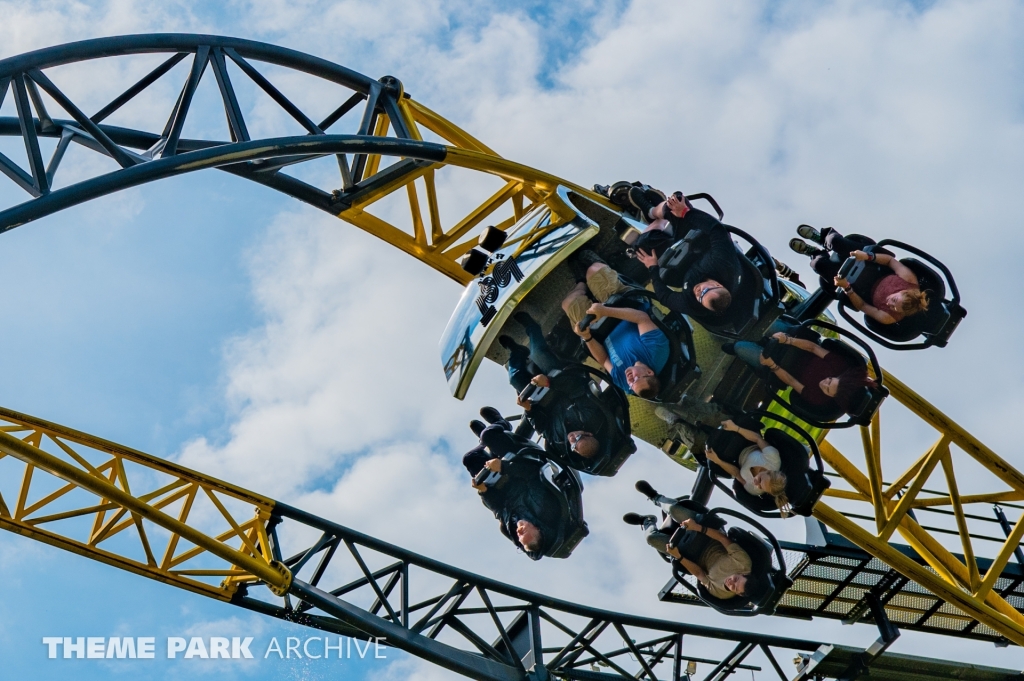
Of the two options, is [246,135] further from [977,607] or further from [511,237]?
[977,607]

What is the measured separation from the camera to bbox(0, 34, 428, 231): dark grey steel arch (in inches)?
275

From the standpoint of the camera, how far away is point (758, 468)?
886cm

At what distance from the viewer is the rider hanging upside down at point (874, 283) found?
28.4ft

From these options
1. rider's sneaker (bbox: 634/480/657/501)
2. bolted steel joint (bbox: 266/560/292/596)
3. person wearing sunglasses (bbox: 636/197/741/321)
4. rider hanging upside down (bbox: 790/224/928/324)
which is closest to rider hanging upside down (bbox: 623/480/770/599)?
rider's sneaker (bbox: 634/480/657/501)

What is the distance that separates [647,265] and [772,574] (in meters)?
2.31

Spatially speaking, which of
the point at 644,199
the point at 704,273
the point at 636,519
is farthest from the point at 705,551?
the point at 644,199

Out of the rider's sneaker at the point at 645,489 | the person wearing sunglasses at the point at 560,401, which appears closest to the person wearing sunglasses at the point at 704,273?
the person wearing sunglasses at the point at 560,401

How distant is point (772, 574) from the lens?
30.8 feet

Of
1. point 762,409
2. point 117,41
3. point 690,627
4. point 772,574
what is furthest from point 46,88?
point 690,627

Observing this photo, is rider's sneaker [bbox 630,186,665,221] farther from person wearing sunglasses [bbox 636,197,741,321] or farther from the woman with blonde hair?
the woman with blonde hair

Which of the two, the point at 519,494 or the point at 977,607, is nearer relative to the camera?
the point at 519,494

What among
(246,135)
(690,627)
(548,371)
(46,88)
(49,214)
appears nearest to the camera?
(49,214)

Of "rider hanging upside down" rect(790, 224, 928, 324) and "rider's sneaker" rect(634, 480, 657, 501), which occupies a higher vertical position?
"rider hanging upside down" rect(790, 224, 928, 324)

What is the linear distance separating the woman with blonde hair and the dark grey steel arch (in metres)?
2.67
